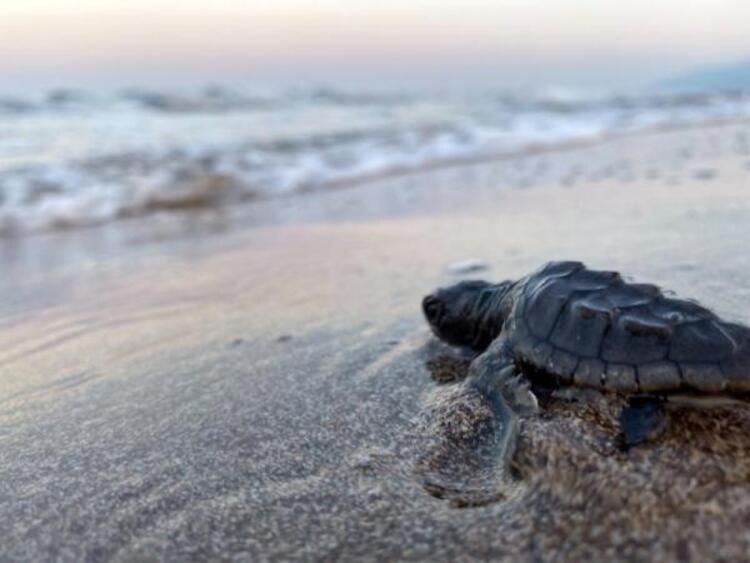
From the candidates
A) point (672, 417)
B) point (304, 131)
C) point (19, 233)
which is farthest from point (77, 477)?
point (304, 131)

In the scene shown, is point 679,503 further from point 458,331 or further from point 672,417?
point 458,331

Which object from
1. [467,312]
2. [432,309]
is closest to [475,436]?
[467,312]

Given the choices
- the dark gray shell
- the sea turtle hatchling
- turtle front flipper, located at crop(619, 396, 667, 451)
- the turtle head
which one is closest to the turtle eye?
the turtle head

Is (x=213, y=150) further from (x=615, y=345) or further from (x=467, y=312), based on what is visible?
(x=615, y=345)

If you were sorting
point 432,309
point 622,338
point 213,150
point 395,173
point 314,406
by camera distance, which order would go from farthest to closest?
point 213,150 → point 395,173 → point 432,309 → point 314,406 → point 622,338

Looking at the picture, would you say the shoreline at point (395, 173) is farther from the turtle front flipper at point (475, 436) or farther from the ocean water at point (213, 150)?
the turtle front flipper at point (475, 436)

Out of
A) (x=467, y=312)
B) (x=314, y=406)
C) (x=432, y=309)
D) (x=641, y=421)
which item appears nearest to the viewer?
(x=641, y=421)

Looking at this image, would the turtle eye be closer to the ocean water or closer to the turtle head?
the turtle head
